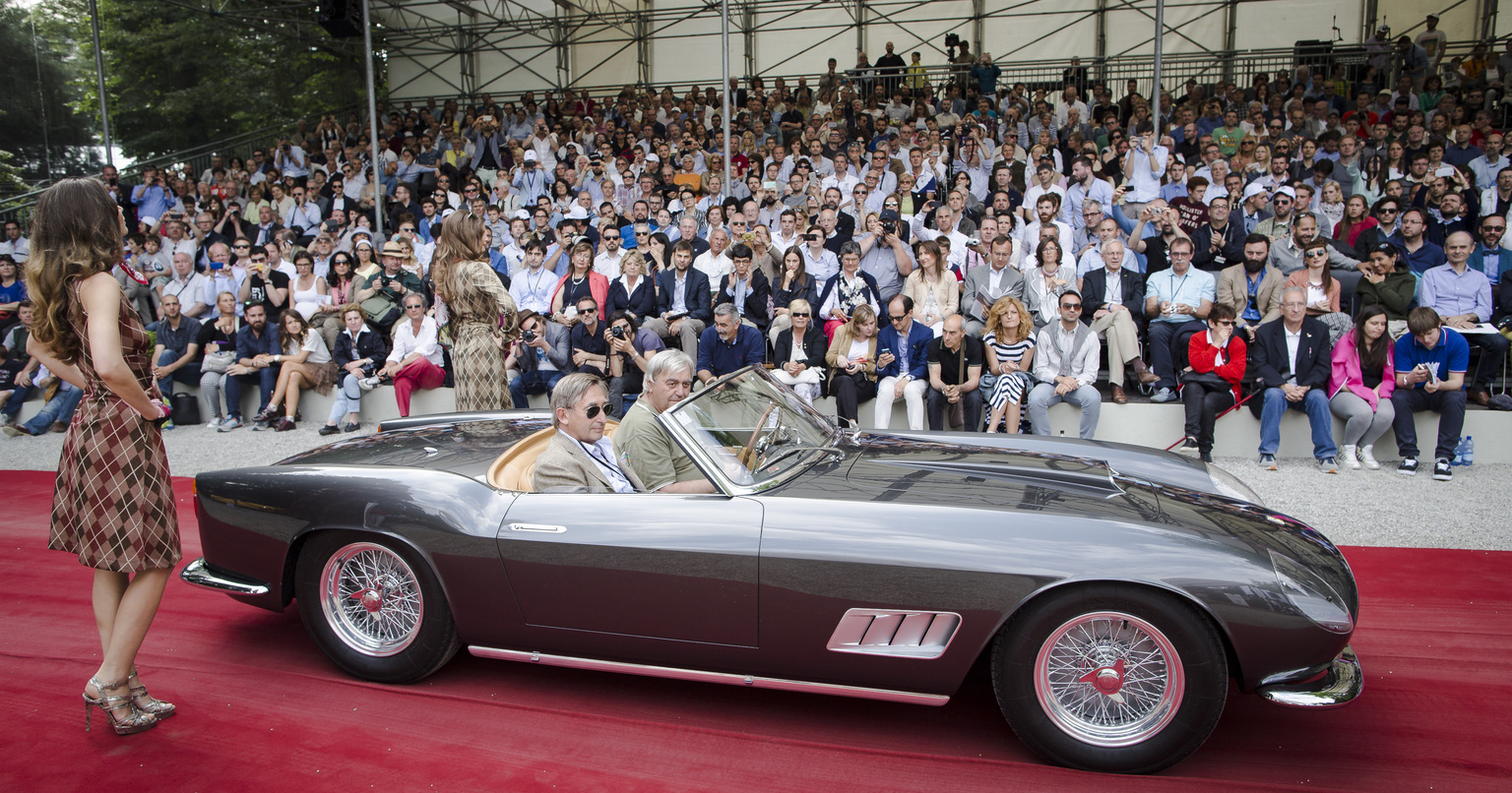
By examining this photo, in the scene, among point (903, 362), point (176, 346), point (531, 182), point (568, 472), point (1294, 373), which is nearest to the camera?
point (568, 472)

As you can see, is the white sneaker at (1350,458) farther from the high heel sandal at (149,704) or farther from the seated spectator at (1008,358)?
the high heel sandal at (149,704)

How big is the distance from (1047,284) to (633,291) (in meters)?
4.04

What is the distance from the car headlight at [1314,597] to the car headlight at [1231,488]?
702 millimetres

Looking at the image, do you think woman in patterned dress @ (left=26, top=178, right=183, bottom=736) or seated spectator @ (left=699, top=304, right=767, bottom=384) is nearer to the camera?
woman in patterned dress @ (left=26, top=178, right=183, bottom=736)

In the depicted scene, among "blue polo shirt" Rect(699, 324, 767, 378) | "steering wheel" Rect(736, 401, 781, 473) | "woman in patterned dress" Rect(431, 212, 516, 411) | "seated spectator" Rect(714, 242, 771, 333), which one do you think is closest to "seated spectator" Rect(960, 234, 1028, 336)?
"seated spectator" Rect(714, 242, 771, 333)

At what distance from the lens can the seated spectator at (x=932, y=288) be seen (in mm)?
8273

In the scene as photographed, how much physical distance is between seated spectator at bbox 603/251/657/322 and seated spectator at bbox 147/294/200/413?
461 cm

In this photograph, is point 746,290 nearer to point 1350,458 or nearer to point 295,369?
point 295,369

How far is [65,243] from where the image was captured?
2.92 m

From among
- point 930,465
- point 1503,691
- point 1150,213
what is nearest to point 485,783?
point 930,465

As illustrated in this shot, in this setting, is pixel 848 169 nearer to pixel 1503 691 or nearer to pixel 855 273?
pixel 855 273

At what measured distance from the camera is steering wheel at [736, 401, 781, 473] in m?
3.29

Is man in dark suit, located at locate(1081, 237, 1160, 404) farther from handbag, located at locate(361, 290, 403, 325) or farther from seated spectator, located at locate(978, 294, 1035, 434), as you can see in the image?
handbag, located at locate(361, 290, 403, 325)

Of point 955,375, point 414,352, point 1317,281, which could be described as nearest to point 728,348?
point 955,375
